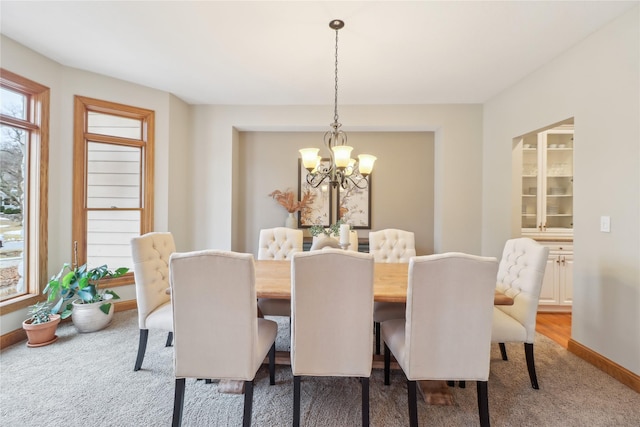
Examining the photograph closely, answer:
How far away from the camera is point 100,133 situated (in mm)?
3229

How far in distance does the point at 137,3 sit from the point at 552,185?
4.61 metres

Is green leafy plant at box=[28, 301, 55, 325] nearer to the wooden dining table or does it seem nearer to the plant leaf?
the plant leaf

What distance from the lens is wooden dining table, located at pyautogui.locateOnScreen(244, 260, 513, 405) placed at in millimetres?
1666

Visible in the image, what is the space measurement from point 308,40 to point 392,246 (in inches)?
81.2

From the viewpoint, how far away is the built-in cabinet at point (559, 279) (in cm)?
322

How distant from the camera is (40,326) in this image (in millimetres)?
2475

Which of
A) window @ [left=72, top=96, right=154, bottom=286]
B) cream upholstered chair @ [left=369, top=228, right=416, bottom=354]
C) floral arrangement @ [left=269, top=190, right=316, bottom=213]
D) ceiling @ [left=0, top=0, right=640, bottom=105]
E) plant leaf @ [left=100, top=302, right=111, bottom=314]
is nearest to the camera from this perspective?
ceiling @ [left=0, top=0, right=640, bottom=105]

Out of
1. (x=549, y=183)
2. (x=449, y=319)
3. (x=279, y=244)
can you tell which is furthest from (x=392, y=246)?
(x=549, y=183)

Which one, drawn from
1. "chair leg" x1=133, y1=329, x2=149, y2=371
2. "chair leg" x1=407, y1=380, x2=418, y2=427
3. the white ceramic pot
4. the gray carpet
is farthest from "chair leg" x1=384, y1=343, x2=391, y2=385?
the white ceramic pot

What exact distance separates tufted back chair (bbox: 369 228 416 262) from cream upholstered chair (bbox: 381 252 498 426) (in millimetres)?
1449

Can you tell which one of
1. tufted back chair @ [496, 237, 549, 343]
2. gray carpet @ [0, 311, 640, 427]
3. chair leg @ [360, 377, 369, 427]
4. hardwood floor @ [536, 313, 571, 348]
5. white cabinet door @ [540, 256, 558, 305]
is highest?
tufted back chair @ [496, 237, 549, 343]

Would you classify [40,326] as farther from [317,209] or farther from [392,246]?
[392,246]

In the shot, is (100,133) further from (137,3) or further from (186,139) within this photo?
(137,3)

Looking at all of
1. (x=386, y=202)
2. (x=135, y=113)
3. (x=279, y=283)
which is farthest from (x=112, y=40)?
(x=386, y=202)
